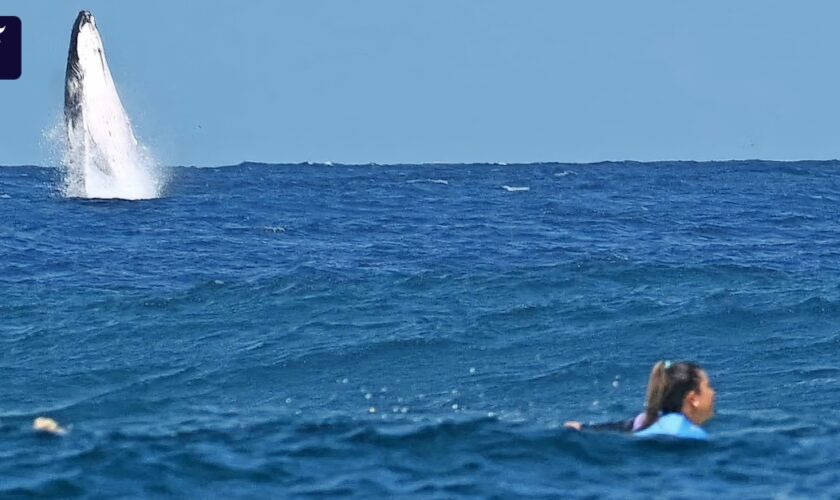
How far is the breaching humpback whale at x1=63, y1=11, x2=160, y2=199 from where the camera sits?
3062 cm

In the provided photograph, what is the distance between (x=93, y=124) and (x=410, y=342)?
16236 mm

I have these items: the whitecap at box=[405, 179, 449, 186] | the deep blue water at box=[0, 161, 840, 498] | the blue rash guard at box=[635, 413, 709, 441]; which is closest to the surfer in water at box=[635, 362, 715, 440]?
the blue rash guard at box=[635, 413, 709, 441]

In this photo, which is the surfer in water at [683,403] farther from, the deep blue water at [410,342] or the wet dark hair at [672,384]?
the deep blue water at [410,342]

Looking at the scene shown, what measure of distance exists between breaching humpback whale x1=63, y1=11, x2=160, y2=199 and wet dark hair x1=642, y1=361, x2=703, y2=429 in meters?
23.1

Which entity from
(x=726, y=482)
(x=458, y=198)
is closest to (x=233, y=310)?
(x=726, y=482)

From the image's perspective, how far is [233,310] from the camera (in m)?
19.7

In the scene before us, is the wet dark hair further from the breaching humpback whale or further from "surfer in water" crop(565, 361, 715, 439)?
the breaching humpback whale

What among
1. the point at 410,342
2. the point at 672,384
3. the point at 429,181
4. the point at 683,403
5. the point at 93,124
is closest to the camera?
the point at 672,384

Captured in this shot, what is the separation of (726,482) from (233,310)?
436 inches

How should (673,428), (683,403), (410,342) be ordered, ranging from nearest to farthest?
(683,403) < (673,428) < (410,342)

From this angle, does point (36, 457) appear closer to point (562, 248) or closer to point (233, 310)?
point (233, 310)

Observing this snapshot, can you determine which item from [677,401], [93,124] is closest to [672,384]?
[677,401]

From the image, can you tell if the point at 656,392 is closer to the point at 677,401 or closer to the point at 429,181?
the point at 677,401

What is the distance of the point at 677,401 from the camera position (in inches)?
405
